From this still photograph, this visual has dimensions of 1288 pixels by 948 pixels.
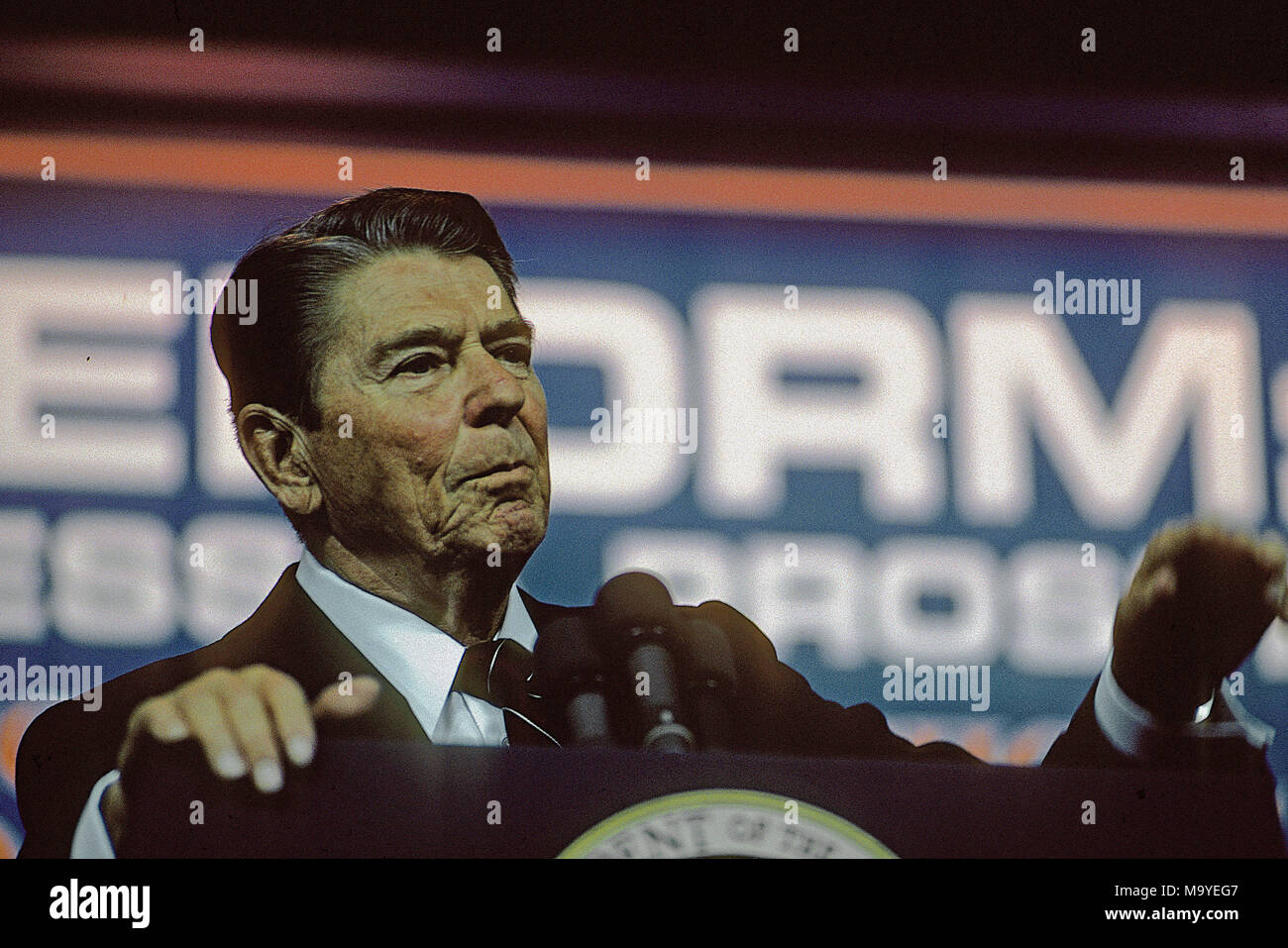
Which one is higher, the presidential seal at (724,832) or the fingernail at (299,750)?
the fingernail at (299,750)

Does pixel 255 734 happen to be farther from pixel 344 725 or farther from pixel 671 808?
pixel 671 808

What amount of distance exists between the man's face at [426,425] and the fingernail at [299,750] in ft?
1.25

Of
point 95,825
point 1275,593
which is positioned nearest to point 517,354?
point 95,825

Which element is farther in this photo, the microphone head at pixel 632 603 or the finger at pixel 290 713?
the microphone head at pixel 632 603

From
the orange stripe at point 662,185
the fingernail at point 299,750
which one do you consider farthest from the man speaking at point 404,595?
the orange stripe at point 662,185

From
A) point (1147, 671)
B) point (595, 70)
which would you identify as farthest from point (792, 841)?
point (595, 70)

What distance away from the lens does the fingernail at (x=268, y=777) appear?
9.62 ft

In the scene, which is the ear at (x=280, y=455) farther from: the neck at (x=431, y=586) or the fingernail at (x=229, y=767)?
the fingernail at (x=229, y=767)

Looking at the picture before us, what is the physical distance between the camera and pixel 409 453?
10.0ft

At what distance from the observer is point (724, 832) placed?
303 centimetres

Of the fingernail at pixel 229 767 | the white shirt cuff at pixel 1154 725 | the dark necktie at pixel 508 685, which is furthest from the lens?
the white shirt cuff at pixel 1154 725

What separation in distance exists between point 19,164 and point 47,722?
113cm

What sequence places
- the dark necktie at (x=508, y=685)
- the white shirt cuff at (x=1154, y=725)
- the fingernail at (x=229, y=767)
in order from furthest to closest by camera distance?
the white shirt cuff at (x=1154, y=725) < the dark necktie at (x=508, y=685) < the fingernail at (x=229, y=767)

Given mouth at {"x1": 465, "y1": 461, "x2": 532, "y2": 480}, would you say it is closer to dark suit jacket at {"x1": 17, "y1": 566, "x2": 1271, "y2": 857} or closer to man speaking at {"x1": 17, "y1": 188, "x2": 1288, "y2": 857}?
man speaking at {"x1": 17, "y1": 188, "x2": 1288, "y2": 857}
